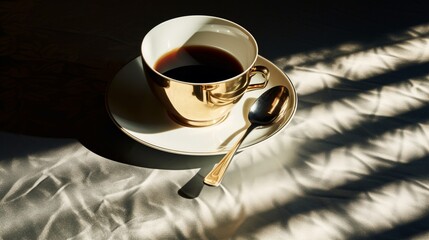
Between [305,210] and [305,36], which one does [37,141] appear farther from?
[305,36]

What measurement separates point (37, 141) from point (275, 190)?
279mm

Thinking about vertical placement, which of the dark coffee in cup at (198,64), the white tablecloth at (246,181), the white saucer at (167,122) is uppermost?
the dark coffee in cup at (198,64)

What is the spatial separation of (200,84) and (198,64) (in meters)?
0.10

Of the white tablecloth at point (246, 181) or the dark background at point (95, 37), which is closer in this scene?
the white tablecloth at point (246, 181)

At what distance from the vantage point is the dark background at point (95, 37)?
581 mm

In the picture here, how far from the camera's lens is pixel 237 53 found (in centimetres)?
58

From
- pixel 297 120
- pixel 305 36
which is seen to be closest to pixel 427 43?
pixel 305 36

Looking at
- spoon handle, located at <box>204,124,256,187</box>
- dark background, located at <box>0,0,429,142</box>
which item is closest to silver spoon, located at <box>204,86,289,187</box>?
spoon handle, located at <box>204,124,256,187</box>

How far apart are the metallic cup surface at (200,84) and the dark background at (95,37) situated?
95 millimetres

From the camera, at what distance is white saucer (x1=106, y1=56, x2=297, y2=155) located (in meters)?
0.52

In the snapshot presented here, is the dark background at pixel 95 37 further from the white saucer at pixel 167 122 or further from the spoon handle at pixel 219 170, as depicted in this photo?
the spoon handle at pixel 219 170

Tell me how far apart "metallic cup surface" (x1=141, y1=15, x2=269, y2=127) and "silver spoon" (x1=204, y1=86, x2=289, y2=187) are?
21 millimetres

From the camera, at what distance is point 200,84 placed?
49 centimetres

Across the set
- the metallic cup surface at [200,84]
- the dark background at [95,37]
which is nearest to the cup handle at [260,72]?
the metallic cup surface at [200,84]
